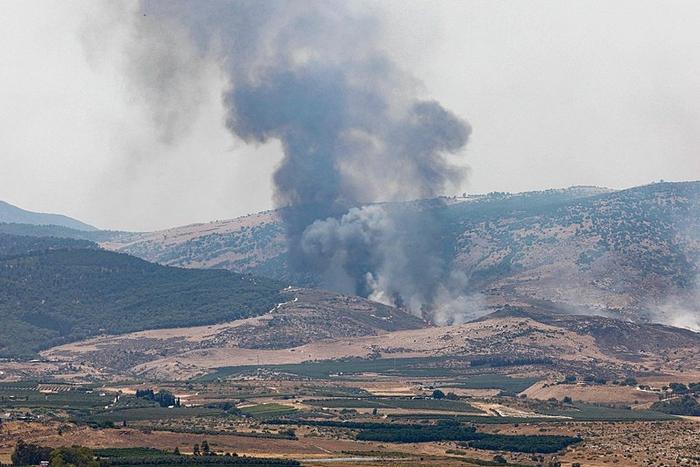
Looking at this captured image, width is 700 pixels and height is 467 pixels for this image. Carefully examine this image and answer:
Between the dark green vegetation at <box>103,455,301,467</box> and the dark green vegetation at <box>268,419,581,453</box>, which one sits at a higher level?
the dark green vegetation at <box>268,419,581,453</box>

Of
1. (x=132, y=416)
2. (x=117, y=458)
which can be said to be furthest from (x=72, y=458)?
(x=132, y=416)

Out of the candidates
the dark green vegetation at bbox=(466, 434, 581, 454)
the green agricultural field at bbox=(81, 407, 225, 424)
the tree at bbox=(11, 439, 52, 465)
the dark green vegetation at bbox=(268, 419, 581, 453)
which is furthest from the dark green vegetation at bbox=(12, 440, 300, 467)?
the dark green vegetation at bbox=(466, 434, 581, 454)

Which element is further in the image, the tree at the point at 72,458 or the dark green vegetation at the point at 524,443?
the dark green vegetation at the point at 524,443

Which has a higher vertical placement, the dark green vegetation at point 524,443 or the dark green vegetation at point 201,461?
the dark green vegetation at point 524,443

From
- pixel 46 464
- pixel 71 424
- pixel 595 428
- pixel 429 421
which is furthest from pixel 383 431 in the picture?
pixel 46 464

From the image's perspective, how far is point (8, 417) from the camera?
590 ft

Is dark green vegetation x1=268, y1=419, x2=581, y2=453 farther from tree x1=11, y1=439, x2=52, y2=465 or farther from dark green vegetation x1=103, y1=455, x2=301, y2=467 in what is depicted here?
tree x1=11, y1=439, x2=52, y2=465

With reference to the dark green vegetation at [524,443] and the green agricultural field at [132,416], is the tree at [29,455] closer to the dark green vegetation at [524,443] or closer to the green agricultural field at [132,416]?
the green agricultural field at [132,416]

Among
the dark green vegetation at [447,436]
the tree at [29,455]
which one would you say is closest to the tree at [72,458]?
the tree at [29,455]

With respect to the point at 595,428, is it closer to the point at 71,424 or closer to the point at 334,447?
the point at 334,447

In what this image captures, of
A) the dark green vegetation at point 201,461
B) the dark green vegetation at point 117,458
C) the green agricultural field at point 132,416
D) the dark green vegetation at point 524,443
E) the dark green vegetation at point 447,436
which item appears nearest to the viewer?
the dark green vegetation at point 117,458

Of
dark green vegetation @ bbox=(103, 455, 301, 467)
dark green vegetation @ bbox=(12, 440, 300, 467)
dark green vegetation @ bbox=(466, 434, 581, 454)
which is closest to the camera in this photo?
dark green vegetation @ bbox=(12, 440, 300, 467)

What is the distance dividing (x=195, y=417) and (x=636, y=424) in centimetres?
5718

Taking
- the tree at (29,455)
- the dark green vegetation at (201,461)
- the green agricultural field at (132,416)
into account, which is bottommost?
the dark green vegetation at (201,461)
